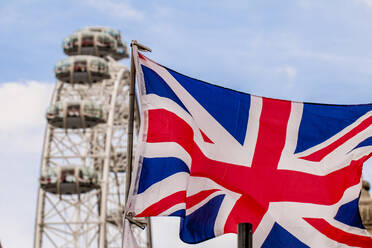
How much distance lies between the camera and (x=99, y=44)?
3172 inches

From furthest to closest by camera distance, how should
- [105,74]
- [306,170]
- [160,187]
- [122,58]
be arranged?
[122,58], [105,74], [306,170], [160,187]

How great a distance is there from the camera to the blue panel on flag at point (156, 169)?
12.6 m

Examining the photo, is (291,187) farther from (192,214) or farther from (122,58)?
(122,58)

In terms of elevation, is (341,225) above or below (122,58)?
below

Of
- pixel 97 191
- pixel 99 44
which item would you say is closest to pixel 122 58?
pixel 99 44

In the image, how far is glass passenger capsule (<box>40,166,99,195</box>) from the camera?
72.5m

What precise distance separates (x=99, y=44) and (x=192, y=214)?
Answer: 225ft

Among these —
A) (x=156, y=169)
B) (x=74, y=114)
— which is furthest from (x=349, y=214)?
(x=74, y=114)

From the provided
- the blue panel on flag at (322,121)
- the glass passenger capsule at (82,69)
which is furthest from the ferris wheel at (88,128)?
the blue panel on flag at (322,121)

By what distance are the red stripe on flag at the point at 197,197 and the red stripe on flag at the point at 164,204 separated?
0.20 meters

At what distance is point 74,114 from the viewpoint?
75875 millimetres

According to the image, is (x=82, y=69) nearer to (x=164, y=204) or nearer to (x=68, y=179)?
(x=68, y=179)

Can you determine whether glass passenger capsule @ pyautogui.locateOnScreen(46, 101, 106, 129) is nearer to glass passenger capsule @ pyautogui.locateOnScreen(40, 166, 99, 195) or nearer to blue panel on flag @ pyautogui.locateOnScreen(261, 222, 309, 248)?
glass passenger capsule @ pyautogui.locateOnScreen(40, 166, 99, 195)

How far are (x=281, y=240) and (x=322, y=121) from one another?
1981 millimetres
